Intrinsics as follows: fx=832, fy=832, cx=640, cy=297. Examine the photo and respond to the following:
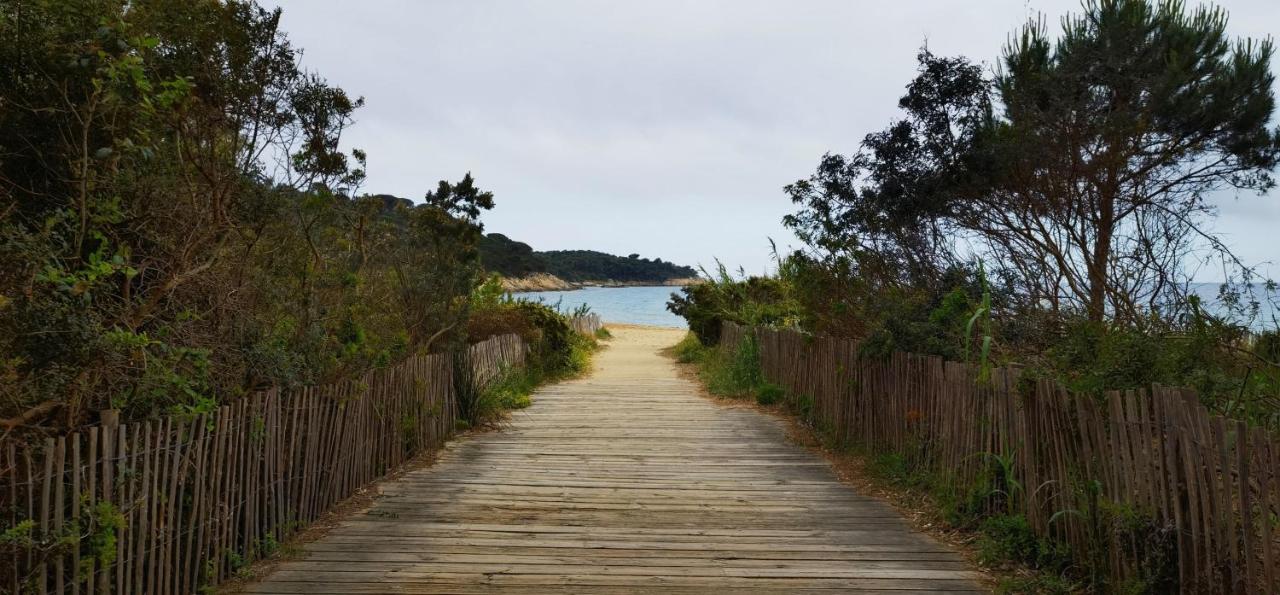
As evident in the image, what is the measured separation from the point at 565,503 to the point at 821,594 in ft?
8.42

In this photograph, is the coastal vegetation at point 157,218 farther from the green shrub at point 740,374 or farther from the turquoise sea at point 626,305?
the turquoise sea at point 626,305

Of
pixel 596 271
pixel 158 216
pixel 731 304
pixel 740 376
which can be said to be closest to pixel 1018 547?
pixel 158 216

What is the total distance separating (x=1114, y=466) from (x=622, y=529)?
9.95 feet

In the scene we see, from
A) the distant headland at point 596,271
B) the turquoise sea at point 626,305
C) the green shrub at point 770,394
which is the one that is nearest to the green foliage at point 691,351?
the turquoise sea at point 626,305

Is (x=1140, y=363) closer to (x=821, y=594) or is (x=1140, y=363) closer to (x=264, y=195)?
(x=821, y=594)

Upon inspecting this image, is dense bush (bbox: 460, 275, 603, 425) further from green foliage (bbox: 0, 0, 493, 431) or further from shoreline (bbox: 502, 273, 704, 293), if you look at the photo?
shoreline (bbox: 502, 273, 704, 293)

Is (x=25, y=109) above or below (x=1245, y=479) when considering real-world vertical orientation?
above

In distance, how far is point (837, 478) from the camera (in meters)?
7.62

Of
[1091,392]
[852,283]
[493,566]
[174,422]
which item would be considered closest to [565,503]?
[493,566]

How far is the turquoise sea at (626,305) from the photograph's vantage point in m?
55.3

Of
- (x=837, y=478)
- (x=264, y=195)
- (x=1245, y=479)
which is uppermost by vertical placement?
(x=264, y=195)

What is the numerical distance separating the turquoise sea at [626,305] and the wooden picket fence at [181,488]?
1899 centimetres

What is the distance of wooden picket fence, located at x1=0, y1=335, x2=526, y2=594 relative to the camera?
325cm

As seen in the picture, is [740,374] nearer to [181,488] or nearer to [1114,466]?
[1114,466]
